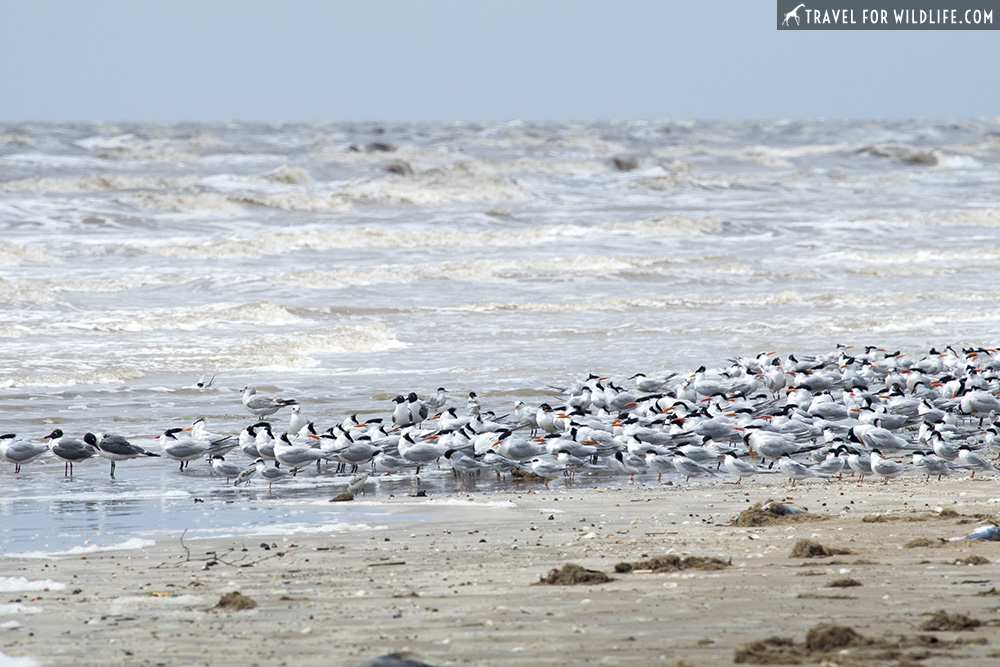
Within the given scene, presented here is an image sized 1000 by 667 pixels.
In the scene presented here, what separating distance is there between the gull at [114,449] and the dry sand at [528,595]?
301 centimetres

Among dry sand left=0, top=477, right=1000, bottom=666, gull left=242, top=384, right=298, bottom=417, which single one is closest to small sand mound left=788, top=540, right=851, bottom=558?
dry sand left=0, top=477, right=1000, bottom=666

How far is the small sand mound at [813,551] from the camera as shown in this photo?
556cm

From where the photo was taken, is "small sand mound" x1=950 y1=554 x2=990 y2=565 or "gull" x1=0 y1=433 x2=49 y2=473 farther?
"gull" x1=0 y1=433 x2=49 y2=473

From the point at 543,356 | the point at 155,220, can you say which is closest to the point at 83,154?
the point at 155,220

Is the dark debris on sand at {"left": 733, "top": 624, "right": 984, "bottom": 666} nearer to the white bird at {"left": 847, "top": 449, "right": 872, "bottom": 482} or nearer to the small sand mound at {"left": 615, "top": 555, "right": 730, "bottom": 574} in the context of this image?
the small sand mound at {"left": 615, "top": 555, "right": 730, "bottom": 574}

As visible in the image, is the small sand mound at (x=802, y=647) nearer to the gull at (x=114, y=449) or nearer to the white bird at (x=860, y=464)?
the white bird at (x=860, y=464)

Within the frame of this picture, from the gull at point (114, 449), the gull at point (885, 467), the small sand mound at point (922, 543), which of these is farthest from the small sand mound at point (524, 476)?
the small sand mound at point (922, 543)

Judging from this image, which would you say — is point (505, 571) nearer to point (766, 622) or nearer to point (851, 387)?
point (766, 622)

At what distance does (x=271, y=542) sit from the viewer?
6.37 m

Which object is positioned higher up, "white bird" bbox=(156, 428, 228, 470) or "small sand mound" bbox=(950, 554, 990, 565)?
"white bird" bbox=(156, 428, 228, 470)

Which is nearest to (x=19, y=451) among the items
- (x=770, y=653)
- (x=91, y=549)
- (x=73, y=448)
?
(x=73, y=448)

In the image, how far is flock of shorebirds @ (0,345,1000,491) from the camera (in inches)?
352

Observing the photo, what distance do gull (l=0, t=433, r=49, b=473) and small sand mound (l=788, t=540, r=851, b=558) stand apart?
251 inches

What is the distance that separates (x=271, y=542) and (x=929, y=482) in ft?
16.4
